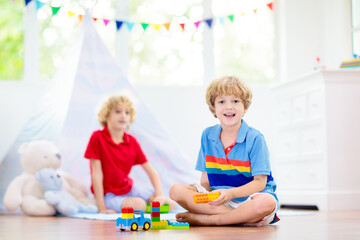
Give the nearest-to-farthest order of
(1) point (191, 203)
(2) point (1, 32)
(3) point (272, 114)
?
(1) point (191, 203), (2) point (1, 32), (3) point (272, 114)

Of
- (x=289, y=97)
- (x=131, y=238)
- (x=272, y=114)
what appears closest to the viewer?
(x=131, y=238)

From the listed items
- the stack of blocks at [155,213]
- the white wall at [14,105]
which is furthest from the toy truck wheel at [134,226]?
the white wall at [14,105]

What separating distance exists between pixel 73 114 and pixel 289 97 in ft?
4.76

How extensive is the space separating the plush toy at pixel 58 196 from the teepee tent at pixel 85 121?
335 millimetres

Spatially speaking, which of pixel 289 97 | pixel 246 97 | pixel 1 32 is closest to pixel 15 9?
pixel 1 32

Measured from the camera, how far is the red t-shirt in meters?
2.98

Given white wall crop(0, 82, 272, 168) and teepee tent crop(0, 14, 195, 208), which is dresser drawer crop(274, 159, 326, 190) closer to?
white wall crop(0, 82, 272, 168)

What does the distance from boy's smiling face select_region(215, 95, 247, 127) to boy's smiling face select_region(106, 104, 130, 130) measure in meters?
1.21

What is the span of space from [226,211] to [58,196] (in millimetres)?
1315

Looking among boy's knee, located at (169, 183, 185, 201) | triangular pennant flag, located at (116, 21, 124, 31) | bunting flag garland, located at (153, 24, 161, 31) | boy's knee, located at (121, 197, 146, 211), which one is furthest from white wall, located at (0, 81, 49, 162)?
boy's knee, located at (169, 183, 185, 201)

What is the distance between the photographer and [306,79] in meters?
3.50

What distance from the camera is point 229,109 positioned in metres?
1.91

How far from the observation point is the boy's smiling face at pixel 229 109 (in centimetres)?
191

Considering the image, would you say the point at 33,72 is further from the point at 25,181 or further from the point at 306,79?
the point at 306,79
